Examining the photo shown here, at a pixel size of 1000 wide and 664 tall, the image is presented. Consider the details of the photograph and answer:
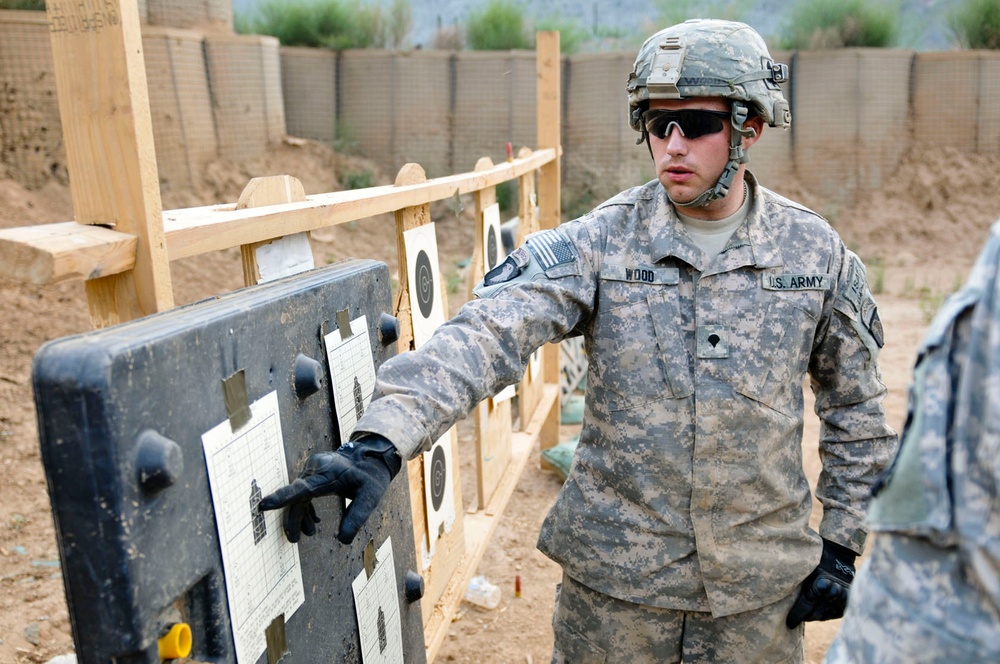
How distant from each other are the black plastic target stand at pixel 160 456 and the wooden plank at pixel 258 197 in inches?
8.7

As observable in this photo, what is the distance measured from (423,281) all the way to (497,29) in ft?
42.3

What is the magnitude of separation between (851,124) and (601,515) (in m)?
12.3

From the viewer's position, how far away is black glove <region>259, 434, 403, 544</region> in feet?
4.50

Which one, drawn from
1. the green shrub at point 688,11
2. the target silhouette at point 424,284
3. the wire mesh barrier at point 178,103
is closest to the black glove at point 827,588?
the target silhouette at point 424,284

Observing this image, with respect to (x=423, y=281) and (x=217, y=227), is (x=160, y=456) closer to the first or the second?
(x=217, y=227)

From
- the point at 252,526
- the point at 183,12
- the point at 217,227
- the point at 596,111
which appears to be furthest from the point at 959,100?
the point at 252,526

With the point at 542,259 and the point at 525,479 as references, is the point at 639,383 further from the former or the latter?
the point at 525,479

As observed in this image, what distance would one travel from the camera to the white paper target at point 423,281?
8.57 feet

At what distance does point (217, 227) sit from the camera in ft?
4.94

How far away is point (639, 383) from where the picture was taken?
2.06 m

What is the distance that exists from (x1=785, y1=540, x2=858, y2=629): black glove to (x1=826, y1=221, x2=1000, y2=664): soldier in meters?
1.14

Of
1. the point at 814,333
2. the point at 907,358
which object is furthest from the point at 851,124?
the point at 814,333

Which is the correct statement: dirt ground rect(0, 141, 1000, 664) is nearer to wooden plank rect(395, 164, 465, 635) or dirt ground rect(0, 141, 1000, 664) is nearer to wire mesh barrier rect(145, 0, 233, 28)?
wooden plank rect(395, 164, 465, 635)

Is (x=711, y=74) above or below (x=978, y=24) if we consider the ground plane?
below
